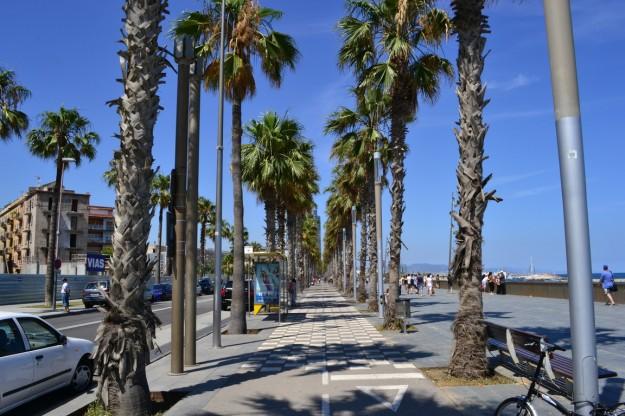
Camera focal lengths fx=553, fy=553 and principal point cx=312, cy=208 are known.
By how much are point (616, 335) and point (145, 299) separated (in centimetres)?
1103

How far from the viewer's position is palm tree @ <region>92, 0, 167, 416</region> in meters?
6.52

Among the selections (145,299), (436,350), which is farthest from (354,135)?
(145,299)

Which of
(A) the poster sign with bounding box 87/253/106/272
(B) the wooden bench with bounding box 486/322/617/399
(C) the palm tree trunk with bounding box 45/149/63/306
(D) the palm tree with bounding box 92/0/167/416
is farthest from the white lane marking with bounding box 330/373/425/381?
(A) the poster sign with bounding box 87/253/106/272

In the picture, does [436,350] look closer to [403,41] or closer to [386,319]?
[386,319]

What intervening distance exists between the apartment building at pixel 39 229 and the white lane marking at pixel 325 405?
7132cm

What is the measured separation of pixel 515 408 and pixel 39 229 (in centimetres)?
8383

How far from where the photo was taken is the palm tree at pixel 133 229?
6516 mm

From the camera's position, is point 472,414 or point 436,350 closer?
point 472,414

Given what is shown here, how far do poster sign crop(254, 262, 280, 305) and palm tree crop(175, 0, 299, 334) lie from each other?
5.99 m

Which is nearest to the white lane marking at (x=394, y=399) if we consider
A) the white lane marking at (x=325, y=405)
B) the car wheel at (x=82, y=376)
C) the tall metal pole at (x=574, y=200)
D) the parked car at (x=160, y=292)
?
the white lane marking at (x=325, y=405)

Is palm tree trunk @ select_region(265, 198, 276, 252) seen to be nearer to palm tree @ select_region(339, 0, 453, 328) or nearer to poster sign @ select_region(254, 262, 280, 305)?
poster sign @ select_region(254, 262, 280, 305)

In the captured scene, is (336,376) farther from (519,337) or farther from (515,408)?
(515,408)

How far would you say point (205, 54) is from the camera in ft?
53.7

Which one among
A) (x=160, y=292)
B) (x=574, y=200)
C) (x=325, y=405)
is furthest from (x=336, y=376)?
(x=160, y=292)
